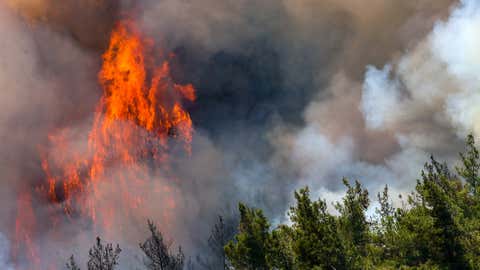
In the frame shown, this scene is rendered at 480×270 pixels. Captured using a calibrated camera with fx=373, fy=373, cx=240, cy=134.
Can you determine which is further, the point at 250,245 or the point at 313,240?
the point at 250,245

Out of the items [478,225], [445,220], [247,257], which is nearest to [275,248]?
[247,257]

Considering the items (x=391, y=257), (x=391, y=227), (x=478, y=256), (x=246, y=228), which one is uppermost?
(x=246, y=228)

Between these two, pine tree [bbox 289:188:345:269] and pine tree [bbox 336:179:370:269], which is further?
pine tree [bbox 336:179:370:269]

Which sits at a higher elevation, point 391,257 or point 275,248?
point 275,248

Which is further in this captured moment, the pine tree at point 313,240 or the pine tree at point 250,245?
the pine tree at point 250,245

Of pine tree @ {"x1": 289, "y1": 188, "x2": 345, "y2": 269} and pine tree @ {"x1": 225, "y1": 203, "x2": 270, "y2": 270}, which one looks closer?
pine tree @ {"x1": 289, "y1": 188, "x2": 345, "y2": 269}

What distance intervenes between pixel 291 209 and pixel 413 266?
919 centimetres

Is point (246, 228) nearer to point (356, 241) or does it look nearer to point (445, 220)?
point (356, 241)

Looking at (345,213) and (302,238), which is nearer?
(302,238)

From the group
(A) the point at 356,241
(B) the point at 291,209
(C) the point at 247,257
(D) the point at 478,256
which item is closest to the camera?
(D) the point at 478,256

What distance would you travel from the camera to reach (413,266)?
25.8 metres

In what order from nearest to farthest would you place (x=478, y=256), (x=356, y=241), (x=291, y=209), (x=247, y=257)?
(x=478, y=256) < (x=291, y=209) < (x=247, y=257) < (x=356, y=241)

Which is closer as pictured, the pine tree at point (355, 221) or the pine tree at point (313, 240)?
the pine tree at point (313, 240)

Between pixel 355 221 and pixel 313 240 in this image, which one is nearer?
pixel 313 240
